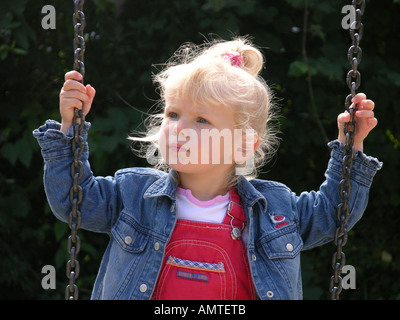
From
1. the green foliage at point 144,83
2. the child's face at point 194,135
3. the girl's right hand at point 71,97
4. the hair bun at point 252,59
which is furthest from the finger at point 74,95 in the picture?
the green foliage at point 144,83

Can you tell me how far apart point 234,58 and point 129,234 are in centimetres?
56

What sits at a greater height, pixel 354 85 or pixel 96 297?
pixel 354 85

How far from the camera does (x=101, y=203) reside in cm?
170

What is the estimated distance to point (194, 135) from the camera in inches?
66.0

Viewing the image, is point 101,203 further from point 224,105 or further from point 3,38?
point 3,38

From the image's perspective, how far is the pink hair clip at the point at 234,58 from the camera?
1.82 metres

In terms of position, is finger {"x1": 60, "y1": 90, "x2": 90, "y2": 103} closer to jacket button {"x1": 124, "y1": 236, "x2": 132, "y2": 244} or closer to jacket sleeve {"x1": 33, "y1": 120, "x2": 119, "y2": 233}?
jacket sleeve {"x1": 33, "y1": 120, "x2": 119, "y2": 233}

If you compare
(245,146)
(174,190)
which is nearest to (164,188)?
(174,190)

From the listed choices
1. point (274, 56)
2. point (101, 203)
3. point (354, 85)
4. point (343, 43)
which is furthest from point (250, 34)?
point (101, 203)

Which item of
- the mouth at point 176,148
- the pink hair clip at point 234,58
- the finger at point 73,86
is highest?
the pink hair clip at point 234,58

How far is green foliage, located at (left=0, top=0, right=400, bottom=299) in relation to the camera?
3164 millimetres

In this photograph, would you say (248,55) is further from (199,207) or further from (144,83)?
(144,83)

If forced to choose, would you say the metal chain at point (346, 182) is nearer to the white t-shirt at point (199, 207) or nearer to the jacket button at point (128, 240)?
the white t-shirt at point (199, 207)

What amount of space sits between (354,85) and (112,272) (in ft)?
2.59
